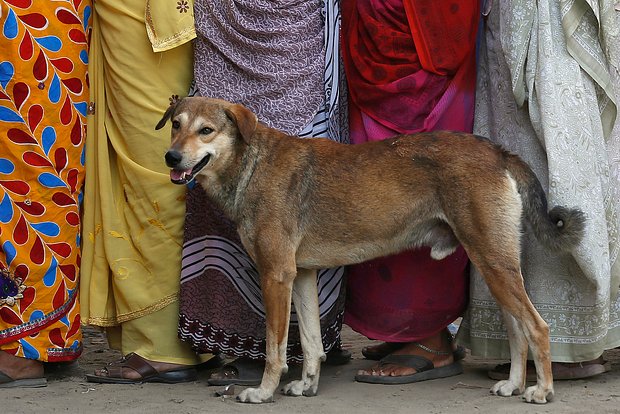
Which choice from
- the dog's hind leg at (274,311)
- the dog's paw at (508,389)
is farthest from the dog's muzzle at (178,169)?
the dog's paw at (508,389)

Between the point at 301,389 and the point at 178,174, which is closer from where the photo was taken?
the point at 178,174

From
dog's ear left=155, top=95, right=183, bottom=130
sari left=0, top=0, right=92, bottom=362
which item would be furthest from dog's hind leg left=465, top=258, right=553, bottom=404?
sari left=0, top=0, right=92, bottom=362

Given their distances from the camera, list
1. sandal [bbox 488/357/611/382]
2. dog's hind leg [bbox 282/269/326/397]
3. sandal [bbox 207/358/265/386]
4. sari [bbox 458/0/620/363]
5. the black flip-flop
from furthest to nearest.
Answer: the black flip-flop → sandal [bbox 207/358/265/386] → sandal [bbox 488/357/611/382] → dog's hind leg [bbox 282/269/326/397] → sari [bbox 458/0/620/363]

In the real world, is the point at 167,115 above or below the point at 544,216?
above

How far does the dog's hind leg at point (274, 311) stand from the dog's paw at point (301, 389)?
0.16 m

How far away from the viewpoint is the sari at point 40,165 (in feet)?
16.7

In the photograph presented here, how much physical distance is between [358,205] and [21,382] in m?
1.81

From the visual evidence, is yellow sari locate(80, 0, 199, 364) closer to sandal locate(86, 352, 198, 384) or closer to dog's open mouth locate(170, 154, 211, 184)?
sandal locate(86, 352, 198, 384)

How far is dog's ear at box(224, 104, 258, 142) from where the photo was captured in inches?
190

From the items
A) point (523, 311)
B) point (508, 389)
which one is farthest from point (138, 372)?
point (523, 311)

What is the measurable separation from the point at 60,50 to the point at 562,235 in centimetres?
243

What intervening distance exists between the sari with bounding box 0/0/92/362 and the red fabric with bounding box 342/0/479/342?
132cm

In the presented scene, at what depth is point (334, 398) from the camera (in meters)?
5.00

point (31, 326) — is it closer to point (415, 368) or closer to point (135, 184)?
point (135, 184)
